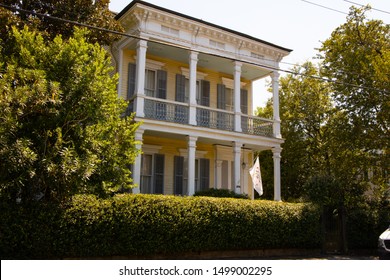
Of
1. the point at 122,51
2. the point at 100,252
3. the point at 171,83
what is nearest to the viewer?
the point at 100,252

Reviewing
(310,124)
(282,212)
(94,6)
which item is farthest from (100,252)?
(310,124)

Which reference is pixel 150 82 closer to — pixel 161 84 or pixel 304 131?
pixel 161 84

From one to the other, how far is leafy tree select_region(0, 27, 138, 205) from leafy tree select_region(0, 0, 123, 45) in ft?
8.38

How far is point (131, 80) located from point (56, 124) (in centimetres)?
866

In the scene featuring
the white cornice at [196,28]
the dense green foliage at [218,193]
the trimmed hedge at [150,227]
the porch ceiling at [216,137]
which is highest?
the white cornice at [196,28]

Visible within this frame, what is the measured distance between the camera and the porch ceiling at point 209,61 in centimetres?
1917

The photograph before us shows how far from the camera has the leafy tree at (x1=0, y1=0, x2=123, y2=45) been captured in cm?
1447

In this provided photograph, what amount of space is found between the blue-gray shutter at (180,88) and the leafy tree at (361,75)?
752cm

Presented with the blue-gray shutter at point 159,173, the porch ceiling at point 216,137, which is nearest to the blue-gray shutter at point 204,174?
the porch ceiling at point 216,137

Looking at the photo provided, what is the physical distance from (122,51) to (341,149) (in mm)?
12001

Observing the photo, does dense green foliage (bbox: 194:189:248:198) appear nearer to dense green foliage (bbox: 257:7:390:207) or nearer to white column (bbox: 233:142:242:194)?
white column (bbox: 233:142:242:194)

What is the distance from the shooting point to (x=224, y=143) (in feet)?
70.0

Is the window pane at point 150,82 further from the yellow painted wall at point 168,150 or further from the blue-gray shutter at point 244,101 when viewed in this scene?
the blue-gray shutter at point 244,101

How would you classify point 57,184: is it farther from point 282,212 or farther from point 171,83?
point 171,83
